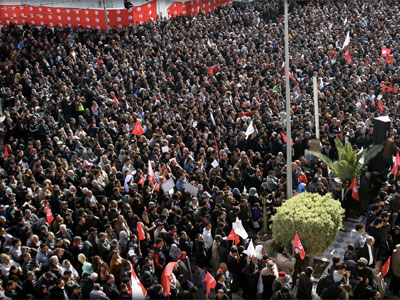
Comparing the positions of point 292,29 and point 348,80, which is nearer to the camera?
point 348,80

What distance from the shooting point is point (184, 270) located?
10797 mm

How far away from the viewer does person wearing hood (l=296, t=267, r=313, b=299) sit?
33.2 feet

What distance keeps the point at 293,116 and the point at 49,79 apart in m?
8.81

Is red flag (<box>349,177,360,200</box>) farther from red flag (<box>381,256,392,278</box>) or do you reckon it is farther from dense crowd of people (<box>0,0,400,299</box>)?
red flag (<box>381,256,392,278</box>)

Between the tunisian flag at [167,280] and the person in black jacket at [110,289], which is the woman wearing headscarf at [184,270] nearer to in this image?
the tunisian flag at [167,280]

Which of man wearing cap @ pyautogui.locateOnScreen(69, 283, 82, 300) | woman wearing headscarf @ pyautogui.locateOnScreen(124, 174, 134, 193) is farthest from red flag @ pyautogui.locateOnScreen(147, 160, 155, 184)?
man wearing cap @ pyautogui.locateOnScreen(69, 283, 82, 300)

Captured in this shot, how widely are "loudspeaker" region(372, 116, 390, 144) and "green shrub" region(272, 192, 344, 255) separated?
433cm

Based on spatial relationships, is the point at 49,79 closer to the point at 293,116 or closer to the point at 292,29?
the point at 293,116

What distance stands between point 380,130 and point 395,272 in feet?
18.0

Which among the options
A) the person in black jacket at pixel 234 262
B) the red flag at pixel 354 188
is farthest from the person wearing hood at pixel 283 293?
the red flag at pixel 354 188

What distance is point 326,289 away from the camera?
32.0 feet

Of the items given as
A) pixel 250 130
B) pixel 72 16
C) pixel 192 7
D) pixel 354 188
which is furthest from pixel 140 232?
pixel 192 7

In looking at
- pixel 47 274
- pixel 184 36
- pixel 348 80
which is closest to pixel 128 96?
pixel 184 36

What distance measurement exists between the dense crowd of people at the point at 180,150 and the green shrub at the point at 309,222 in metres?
0.41
